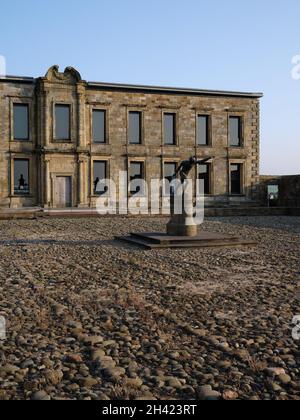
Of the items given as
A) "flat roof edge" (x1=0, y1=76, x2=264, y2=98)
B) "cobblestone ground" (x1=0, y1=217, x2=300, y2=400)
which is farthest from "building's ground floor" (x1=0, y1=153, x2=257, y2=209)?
"cobblestone ground" (x1=0, y1=217, x2=300, y2=400)

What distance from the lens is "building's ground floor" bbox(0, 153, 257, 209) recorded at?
91.9 ft

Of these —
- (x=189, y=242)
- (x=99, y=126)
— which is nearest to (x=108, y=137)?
(x=99, y=126)

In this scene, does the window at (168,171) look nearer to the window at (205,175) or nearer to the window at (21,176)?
the window at (205,175)

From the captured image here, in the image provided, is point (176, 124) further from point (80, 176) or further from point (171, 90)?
point (80, 176)

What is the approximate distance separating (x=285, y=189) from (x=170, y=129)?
1010cm

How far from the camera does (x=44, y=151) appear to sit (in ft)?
90.8

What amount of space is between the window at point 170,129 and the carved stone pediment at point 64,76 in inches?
281

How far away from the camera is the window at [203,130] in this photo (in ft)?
105

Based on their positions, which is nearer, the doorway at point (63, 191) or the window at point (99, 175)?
the doorway at point (63, 191)

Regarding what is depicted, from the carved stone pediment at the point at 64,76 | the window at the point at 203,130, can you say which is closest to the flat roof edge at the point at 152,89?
the carved stone pediment at the point at 64,76

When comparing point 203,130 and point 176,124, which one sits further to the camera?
point 203,130

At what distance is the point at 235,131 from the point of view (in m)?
33.0
